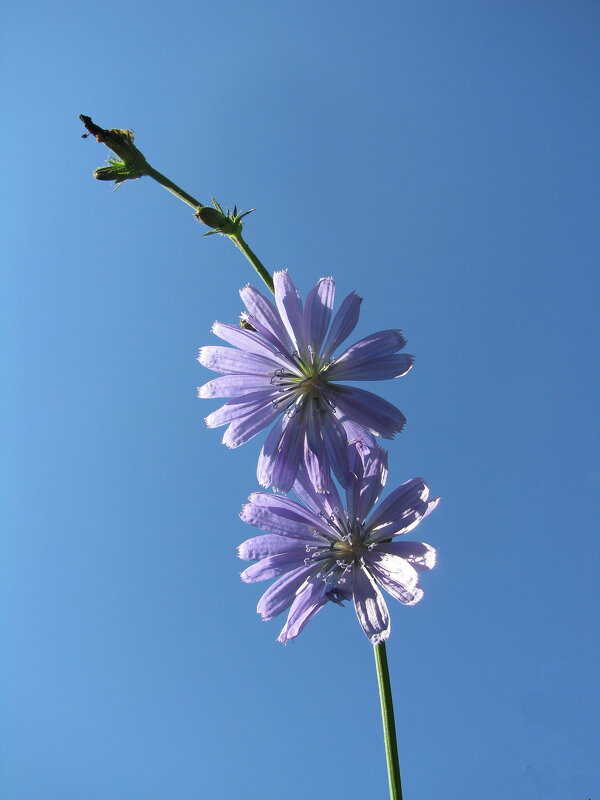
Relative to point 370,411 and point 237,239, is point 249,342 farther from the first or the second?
point 370,411

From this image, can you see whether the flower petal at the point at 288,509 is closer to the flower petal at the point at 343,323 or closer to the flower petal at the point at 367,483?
the flower petal at the point at 367,483

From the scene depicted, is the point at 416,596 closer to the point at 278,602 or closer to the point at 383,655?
the point at 383,655

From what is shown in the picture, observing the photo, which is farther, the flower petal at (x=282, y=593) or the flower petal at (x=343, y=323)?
the flower petal at (x=343, y=323)

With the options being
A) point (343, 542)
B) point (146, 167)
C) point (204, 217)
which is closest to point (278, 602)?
point (343, 542)

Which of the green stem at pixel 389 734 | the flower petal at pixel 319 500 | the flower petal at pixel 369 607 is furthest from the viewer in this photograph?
the flower petal at pixel 319 500

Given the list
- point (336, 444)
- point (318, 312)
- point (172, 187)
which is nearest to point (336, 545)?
point (336, 444)

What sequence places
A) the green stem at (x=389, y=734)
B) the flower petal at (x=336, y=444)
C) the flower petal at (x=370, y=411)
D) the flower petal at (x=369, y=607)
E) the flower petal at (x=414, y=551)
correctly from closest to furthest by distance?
the green stem at (x=389, y=734)
the flower petal at (x=369, y=607)
the flower petal at (x=414, y=551)
the flower petal at (x=336, y=444)
the flower petal at (x=370, y=411)

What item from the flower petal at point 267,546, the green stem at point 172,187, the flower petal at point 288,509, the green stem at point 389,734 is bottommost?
the green stem at point 389,734

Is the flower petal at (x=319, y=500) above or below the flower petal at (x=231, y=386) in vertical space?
below

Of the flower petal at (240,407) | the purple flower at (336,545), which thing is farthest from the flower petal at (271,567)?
the flower petal at (240,407)
